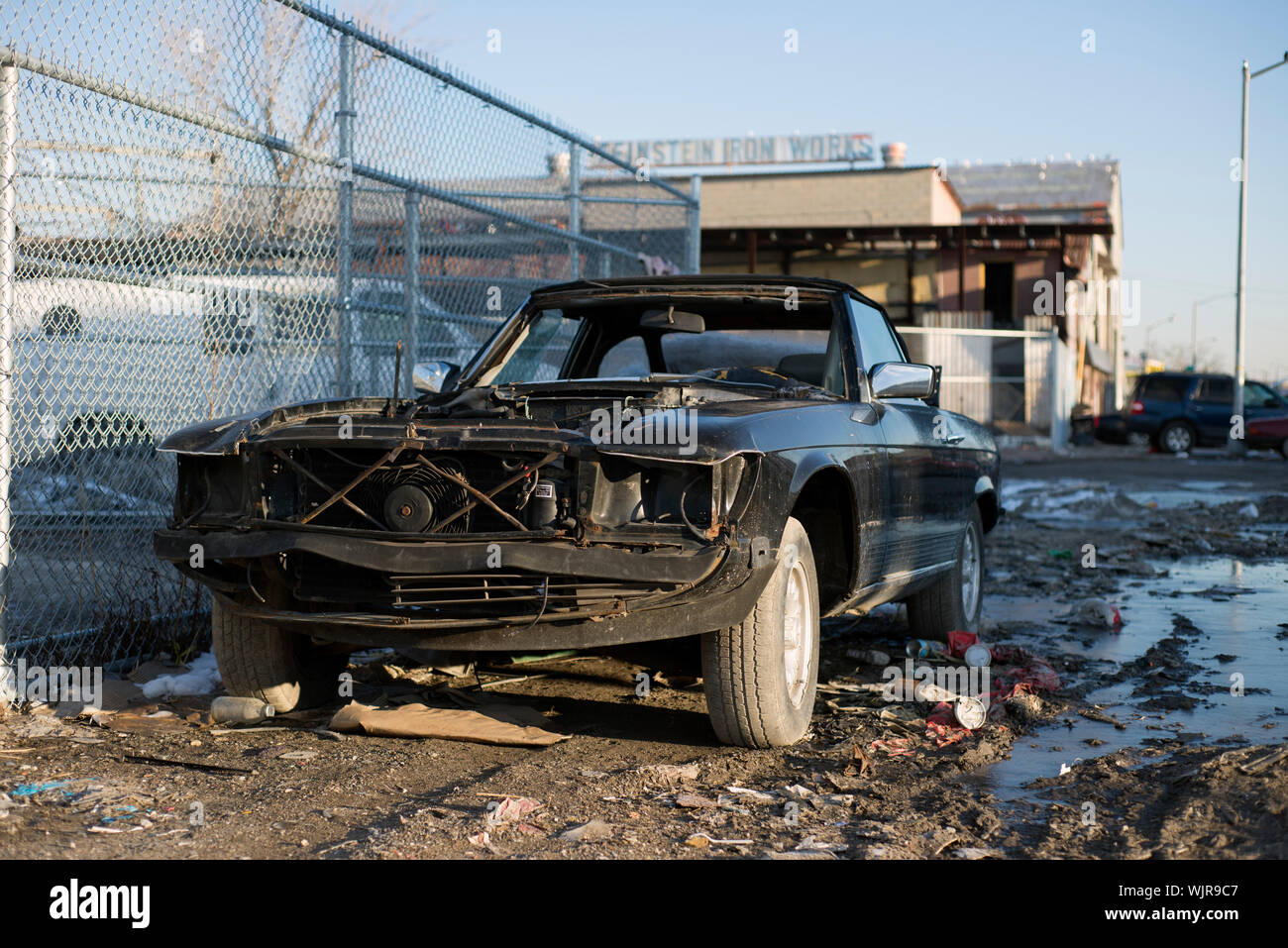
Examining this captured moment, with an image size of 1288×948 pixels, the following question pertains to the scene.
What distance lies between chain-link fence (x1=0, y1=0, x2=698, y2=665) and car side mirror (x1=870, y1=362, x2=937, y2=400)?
297 centimetres

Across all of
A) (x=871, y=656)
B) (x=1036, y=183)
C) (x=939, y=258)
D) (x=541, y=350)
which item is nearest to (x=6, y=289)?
(x=541, y=350)

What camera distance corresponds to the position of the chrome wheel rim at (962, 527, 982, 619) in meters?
6.72

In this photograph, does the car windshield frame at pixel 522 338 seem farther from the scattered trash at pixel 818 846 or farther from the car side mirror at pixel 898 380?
the scattered trash at pixel 818 846

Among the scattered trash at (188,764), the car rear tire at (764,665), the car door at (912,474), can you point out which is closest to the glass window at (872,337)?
the car door at (912,474)

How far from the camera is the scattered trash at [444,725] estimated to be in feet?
14.7

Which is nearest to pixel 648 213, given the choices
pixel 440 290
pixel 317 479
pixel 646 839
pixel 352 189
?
pixel 440 290

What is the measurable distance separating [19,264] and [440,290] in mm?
3287

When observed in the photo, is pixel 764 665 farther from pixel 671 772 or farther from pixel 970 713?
pixel 970 713

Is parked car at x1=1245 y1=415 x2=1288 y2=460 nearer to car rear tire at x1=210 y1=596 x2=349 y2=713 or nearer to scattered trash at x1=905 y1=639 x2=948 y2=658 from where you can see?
scattered trash at x1=905 y1=639 x2=948 y2=658

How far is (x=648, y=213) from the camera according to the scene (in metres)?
12.8

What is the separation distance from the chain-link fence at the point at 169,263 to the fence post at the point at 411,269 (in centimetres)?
1

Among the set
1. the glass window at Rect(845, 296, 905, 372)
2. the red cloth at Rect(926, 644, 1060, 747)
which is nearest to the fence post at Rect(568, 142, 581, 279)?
the glass window at Rect(845, 296, 905, 372)

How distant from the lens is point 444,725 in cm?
454

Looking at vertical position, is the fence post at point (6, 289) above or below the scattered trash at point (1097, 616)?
above
